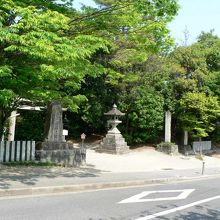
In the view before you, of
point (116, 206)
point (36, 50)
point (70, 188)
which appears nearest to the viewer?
point (116, 206)

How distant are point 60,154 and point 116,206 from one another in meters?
7.40

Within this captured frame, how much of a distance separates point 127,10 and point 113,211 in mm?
6931

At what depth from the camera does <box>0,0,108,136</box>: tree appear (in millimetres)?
9633

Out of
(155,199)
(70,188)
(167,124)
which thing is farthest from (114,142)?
(155,199)

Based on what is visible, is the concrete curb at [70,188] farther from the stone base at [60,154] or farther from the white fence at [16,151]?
the white fence at [16,151]

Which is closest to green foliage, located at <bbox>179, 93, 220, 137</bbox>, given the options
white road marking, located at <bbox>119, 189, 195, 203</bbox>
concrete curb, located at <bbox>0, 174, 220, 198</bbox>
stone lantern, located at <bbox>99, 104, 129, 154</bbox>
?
stone lantern, located at <bbox>99, 104, 129, 154</bbox>

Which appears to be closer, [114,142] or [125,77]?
[114,142]

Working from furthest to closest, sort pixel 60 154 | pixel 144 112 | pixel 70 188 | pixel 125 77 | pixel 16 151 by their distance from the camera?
pixel 144 112 < pixel 125 77 < pixel 60 154 < pixel 16 151 < pixel 70 188

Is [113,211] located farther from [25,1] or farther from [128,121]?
[128,121]

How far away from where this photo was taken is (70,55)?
33.1ft

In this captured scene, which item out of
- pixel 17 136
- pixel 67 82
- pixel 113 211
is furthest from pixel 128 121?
pixel 113 211

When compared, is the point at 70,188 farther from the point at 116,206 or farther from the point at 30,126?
the point at 30,126

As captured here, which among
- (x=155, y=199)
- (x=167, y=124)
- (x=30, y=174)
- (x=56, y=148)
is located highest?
(x=167, y=124)

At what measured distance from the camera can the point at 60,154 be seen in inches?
635
